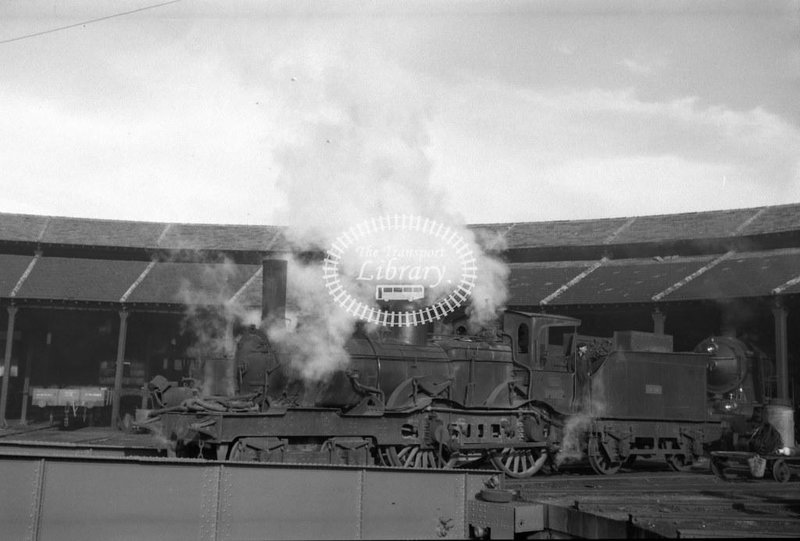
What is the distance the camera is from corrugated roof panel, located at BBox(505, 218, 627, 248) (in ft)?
104

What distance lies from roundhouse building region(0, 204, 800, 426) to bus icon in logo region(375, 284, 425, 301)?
640 centimetres

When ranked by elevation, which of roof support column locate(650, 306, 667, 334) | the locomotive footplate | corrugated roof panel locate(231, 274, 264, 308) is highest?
corrugated roof panel locate(231, 274, 264, 308)

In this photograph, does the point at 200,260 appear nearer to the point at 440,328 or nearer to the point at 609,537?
the point at 440,328

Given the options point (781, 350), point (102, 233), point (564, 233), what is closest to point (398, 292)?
point (781, 350)

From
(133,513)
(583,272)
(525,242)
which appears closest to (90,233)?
(525,242)

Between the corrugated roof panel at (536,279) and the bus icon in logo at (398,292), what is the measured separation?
726 centimetres

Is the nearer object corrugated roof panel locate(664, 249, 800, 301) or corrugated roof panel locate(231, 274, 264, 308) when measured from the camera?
corrugated roof panel locate(664, 249, 800, 301)

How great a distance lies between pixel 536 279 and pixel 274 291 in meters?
17.2

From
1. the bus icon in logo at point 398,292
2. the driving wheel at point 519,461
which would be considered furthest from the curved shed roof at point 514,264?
the driving wheel at point 519,461

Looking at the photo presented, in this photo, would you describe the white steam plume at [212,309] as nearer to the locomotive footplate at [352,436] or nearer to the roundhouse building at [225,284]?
the roundhouse building at [225,284]

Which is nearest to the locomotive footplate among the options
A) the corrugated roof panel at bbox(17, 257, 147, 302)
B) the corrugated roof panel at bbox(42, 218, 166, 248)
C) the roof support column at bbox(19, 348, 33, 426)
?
the corrugated roof panel at bbox(17, 257, 147, 302)

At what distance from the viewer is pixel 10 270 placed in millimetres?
30562

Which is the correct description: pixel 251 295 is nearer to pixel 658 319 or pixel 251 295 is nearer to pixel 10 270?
pixel 10 270

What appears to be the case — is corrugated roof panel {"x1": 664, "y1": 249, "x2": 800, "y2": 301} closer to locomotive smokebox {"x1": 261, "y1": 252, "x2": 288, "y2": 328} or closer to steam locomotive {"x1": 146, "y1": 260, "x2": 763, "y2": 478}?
steam locomotive {"x1": 146, "y1": 260, "x2": 763, "y2": 478}
